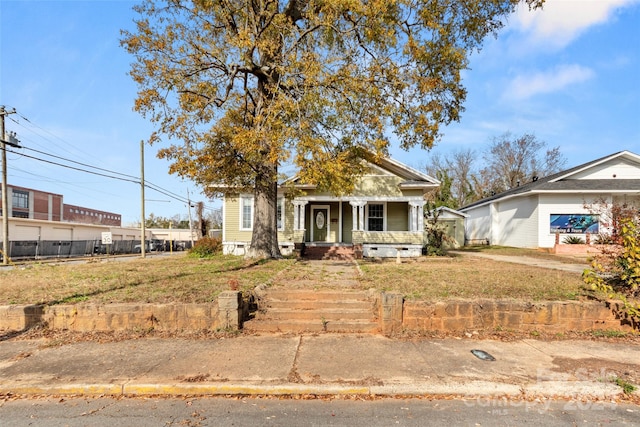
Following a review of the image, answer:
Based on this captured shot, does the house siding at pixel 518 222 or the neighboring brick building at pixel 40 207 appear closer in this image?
the house siding at pixel 518 222

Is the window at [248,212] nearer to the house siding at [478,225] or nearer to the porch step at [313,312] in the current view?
the porch step at [313,312]

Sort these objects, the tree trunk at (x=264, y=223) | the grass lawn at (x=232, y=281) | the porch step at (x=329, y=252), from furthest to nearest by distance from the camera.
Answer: the porch step at (x=329, y=252) → the tree trunk at (x=264, y=223) → the grass lawn at (x=232, y=281)

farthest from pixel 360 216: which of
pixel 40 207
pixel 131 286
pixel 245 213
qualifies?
pixel 40 207

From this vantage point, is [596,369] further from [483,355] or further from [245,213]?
[245,213]

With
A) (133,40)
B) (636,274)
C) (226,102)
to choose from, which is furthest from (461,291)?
(133,40)

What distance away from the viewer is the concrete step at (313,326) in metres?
6.09

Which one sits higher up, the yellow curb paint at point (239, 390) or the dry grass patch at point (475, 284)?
the dry grass patch at point (475, 284)

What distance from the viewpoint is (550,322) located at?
6.06 metres

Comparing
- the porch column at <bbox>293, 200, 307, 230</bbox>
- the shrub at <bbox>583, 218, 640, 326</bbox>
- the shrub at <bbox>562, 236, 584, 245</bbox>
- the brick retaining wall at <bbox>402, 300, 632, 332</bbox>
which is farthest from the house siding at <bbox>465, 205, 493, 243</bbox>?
the brick retaining wall at <bbox>402, 300, 632, 332</bbox>

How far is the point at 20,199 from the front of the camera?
58.4m

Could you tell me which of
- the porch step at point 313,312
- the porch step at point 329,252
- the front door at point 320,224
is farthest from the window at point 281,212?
the porch step at point 313,312

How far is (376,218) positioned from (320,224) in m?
3.26

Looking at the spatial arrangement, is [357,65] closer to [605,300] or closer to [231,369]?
[605,300]

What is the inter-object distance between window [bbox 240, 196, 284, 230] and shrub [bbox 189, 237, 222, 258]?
1642 mm
